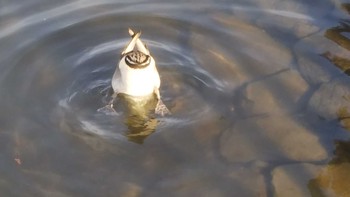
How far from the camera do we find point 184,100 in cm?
539

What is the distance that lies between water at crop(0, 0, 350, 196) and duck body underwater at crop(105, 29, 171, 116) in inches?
6.2

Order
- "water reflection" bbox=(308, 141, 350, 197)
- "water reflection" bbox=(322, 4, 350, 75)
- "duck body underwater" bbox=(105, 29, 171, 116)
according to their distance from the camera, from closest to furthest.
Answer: "water reflection" bbox=(308, 141, 350, 197) → "duck body underwater" bbox=(105, 29, 171, 116) → "water reflection" bbox=(322, 4, 350, 75)

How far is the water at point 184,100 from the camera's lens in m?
4.64

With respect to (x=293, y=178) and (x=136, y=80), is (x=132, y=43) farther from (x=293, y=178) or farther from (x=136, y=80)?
(x=293, y=178)

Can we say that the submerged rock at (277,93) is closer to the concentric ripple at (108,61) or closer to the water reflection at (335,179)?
the concentric ripple at (108,61)

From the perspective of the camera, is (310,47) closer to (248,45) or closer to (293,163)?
(248,45)

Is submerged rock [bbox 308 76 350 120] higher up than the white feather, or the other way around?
the white feather

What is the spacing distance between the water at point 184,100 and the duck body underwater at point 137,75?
0.16 metres

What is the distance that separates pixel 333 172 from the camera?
15.3ft

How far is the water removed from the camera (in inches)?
183

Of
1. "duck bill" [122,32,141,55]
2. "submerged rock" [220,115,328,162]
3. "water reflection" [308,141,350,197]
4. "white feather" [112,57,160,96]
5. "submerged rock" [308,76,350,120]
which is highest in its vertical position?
"duck bill" [122,32,141,55]

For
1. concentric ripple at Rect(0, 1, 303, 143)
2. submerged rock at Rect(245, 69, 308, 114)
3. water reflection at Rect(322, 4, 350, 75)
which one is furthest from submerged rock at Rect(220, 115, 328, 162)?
water reflection at Rect(322, 4, 350, 75)

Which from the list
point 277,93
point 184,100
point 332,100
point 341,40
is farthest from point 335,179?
point 341,40

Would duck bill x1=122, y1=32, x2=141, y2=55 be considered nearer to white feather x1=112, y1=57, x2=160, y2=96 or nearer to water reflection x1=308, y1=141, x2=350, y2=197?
white feather x1=112, y1=57, x2=160, y2=96
